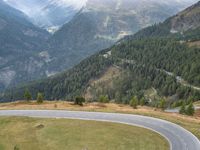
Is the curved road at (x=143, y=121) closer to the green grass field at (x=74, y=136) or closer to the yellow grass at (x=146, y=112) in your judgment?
the green grass field at (x=74, y=136)

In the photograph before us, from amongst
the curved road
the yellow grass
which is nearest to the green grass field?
the curved road

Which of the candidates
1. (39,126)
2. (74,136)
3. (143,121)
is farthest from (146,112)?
(74,136)

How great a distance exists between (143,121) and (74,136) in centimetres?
2056

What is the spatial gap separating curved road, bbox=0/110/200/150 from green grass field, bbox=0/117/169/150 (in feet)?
9.39

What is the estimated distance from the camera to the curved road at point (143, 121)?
3363 inches

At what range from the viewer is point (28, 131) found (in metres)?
97.2

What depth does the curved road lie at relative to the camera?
8542 centimetres

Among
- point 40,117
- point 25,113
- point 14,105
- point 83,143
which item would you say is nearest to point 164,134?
point 83,143

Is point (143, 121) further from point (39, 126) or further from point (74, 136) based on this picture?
point (39, 126)

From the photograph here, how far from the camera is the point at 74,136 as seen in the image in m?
89.8

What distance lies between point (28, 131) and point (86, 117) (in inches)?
654

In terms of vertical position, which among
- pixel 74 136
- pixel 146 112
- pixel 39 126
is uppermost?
pixel 146 112

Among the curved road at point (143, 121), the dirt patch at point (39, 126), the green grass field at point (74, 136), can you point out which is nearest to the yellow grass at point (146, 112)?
the curved road at point (143, 121)

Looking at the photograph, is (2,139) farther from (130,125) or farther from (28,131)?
(130,125)
